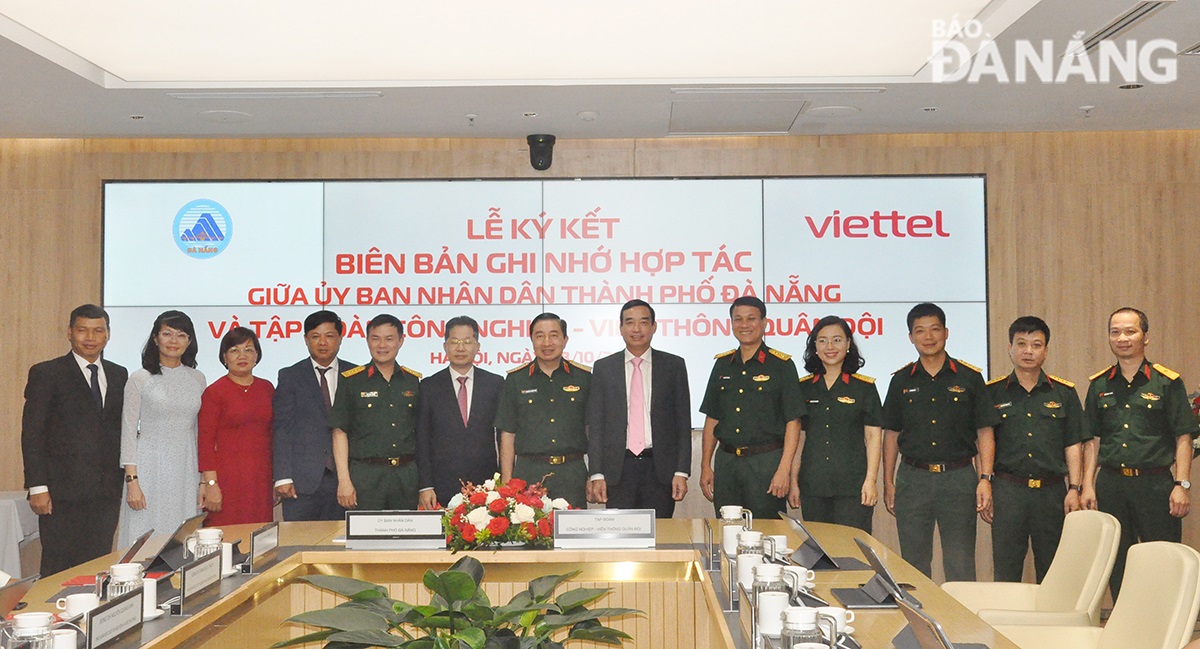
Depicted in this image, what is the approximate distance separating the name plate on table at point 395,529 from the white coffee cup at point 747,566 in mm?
1386

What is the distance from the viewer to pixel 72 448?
546 cm

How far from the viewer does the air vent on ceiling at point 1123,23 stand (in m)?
4.36

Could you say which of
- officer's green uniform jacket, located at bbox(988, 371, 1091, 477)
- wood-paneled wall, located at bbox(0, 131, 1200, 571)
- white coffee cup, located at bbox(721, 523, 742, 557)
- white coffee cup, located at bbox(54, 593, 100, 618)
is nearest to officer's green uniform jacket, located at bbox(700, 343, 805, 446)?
officer's green uniform jacket, located at bbox(988, 371, 1091, 477)

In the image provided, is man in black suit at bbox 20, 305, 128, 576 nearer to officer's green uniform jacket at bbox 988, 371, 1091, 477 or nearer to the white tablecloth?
the white tablecloth

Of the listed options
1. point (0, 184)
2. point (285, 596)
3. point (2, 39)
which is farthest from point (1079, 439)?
point (0, 184)

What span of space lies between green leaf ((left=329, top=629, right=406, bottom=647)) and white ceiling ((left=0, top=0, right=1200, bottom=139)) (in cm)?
328

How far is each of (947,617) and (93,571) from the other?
A: 260cm

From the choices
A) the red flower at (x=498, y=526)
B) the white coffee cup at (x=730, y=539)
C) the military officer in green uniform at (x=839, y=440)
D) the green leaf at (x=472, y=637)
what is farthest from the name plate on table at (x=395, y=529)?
the military officer in green uniform at (x=839, y=440)

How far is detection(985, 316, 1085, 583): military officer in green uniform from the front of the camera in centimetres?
536

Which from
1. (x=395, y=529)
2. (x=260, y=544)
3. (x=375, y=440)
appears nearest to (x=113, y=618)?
(x=260, y=544)

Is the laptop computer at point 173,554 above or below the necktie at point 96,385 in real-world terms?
below

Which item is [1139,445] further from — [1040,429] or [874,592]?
[874,592]

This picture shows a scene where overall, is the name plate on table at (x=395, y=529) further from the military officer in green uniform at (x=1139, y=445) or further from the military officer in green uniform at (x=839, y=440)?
the military officer in green uniform at (x=1139, y=445)

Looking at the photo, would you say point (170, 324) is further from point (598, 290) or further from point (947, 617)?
point (947, 617)
